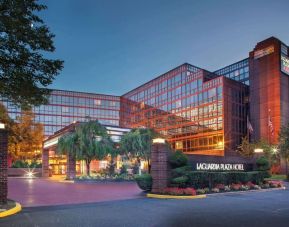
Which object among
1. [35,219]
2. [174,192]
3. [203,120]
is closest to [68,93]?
[203,120]

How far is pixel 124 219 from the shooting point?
1184 cm

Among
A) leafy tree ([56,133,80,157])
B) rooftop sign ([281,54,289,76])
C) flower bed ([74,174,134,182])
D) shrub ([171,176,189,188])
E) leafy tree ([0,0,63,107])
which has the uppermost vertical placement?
rooftop sign ([281,54,289,76])

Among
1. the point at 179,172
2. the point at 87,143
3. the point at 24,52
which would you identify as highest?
the point at 24,52

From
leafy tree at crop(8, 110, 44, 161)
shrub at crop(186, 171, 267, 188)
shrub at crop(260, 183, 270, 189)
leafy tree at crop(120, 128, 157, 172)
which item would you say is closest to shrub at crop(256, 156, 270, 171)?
shrub at crop(186, 171, 267, 188)

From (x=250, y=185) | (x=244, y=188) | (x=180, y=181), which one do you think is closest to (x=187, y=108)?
(x=250, y=185)

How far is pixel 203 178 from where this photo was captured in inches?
895

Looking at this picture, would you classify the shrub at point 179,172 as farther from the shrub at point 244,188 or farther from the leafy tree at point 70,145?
the leafy tree at point 70,145

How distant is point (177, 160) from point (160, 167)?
52.0 inches

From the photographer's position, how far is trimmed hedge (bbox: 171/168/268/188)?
21641 millimetres

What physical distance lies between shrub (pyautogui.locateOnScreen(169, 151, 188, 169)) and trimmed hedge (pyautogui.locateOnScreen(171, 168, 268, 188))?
17.8 inches

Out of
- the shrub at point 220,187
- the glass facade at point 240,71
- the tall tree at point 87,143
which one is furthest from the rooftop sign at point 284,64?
the shrub at point 220,187

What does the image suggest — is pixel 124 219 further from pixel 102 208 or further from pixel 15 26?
pixel 15 26

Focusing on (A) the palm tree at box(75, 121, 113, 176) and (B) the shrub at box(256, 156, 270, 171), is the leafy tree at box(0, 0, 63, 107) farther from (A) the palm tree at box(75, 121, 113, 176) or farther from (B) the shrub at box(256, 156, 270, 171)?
(A) the palm tree at box(75, 121, 113, 176)

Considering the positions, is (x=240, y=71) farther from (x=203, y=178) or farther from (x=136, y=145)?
(x=203, y=178)
